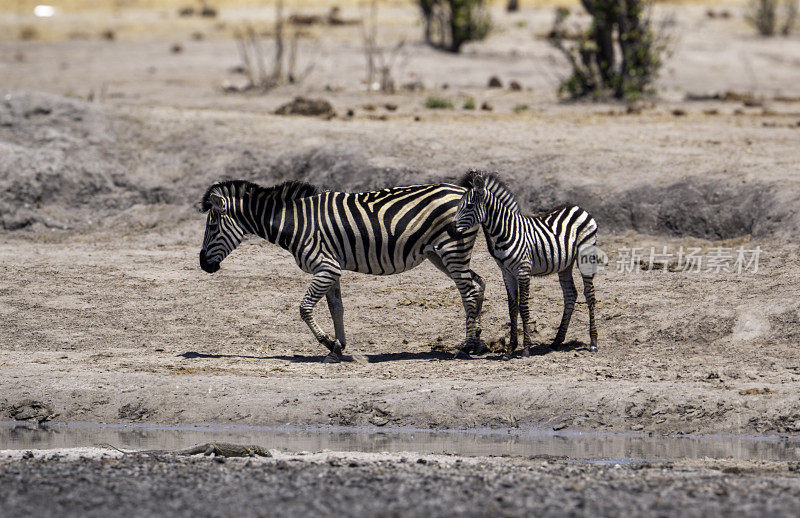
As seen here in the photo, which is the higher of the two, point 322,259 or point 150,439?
point 322,259

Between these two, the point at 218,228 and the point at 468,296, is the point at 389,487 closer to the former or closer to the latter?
the point at 468,296

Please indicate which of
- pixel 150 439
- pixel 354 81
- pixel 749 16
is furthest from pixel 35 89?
pixel 749 16

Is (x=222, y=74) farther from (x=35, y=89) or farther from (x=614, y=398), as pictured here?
(x=614, y=398)

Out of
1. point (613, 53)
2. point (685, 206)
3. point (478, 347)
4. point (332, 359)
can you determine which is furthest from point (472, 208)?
point (613, 53)

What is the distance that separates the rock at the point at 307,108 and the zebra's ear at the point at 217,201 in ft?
25.3


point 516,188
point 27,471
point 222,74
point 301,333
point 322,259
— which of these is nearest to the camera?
point 27,471

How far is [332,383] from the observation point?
1162 centimetres

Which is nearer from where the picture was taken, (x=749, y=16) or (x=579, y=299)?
(x=579, y=299)

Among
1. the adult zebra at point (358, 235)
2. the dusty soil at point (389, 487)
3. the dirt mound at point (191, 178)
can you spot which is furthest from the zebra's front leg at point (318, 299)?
the dirt mound at point (191, 178)

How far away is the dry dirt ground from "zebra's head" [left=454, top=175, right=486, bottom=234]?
1424mm

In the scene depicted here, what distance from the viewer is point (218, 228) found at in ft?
43.7

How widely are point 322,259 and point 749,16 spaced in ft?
90.8

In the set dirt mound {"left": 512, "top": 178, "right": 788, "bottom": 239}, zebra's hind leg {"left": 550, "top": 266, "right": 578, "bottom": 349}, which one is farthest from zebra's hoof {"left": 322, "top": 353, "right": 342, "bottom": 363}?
dirt mound {"left": 512, "top": 178, "right": 788, "bottom": 239}

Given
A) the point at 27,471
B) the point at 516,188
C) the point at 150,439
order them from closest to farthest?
the point at 27,471, the point at 150,439, the point at 516,188
